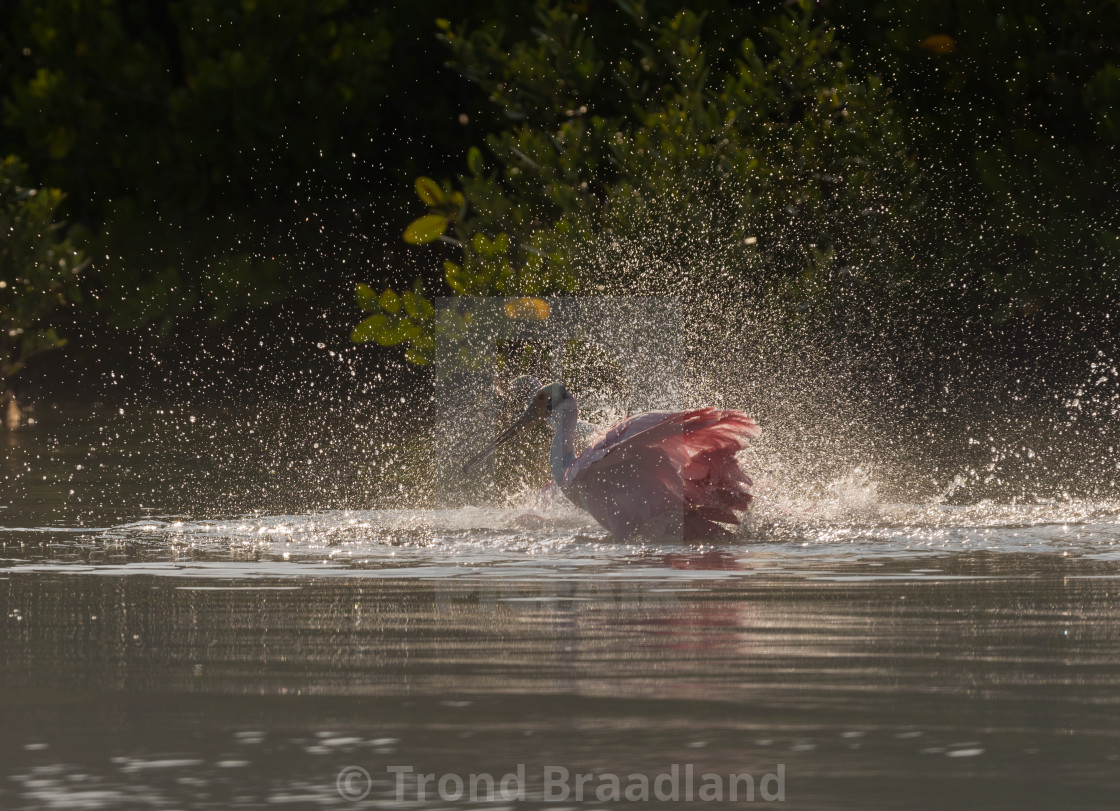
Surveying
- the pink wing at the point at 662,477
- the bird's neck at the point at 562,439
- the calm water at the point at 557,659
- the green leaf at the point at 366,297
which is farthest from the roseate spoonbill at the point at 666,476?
the green leaf at the point at 366,297

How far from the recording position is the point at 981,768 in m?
5.84

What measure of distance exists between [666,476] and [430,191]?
909 centimetres

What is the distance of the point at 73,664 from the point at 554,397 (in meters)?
6.27

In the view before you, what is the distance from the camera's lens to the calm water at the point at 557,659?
5.80 m

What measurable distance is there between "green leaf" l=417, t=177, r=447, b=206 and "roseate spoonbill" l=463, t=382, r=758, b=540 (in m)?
8.40

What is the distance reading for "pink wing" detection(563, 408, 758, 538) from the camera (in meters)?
12.1

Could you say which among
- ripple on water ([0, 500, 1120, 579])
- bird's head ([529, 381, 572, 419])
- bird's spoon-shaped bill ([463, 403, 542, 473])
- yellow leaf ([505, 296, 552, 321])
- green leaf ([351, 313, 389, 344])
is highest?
yellow leaf ([505, 296, 552, 321])

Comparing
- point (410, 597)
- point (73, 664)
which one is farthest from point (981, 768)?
point (410, 597)

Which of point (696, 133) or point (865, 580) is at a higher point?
point (696, 133)

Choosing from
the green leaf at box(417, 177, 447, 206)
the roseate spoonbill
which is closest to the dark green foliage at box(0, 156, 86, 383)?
the green leaf at box(417, 177, 447, 206)

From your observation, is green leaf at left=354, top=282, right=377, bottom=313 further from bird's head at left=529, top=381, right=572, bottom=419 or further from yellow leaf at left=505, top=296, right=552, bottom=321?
bird's head at left=529, top=381, right=572, bottom=419

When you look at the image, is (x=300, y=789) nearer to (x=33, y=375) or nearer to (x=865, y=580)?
(x=865, y=580)

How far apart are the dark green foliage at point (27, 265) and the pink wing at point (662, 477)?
16.8m

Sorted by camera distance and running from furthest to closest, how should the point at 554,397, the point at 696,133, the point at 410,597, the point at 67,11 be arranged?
the point at 67,11 < the point at 696,133 < the point at 554,397 < the point at 410,597
